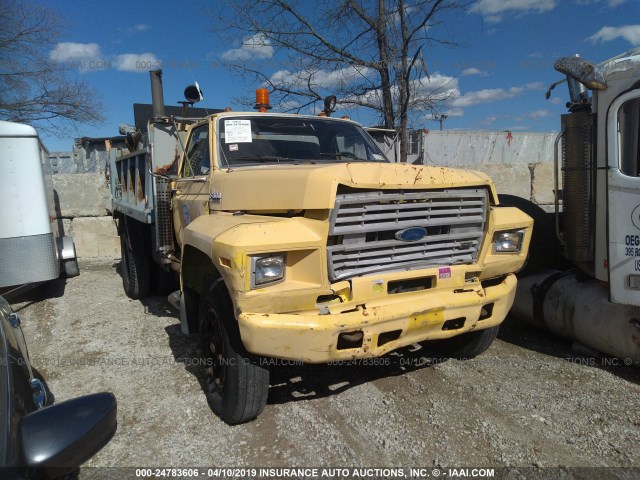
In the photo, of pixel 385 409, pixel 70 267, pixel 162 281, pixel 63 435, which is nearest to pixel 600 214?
pixel 385 409

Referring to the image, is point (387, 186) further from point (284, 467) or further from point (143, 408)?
point (143, 408)

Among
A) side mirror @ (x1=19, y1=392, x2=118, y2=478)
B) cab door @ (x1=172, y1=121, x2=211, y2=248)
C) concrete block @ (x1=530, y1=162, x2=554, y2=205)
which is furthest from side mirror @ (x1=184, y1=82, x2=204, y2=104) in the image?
concrete block @ (x1=530, y1=162, x2=554, y2=205)

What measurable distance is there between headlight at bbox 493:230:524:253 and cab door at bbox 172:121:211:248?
2314 millimetres

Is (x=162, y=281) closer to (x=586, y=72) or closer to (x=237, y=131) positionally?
(x=237, y=131)

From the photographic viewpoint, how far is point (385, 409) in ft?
11.3

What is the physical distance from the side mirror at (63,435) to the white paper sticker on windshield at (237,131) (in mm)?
2827

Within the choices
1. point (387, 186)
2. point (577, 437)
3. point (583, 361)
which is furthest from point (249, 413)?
point (583, 361)

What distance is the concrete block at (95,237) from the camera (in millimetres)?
9734

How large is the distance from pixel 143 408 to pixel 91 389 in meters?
0.66

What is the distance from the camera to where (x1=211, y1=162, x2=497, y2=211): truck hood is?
2.86m

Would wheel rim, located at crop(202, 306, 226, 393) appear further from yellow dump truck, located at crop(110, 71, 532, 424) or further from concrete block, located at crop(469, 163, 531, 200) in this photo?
concrete block, located at crop(469, 163, 531, 200)

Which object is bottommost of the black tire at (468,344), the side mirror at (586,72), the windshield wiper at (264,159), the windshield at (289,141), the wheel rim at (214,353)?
the black tire at (468,344)

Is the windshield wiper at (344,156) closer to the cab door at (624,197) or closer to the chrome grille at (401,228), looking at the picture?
the chrome grille at (401,228)

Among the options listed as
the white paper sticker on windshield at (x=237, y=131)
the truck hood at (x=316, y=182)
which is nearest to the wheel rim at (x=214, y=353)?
the truck hood at (x=316, y=182)
